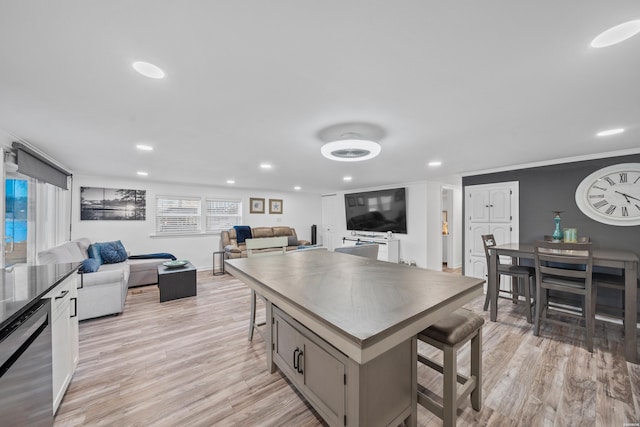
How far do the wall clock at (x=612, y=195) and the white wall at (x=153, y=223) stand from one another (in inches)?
259

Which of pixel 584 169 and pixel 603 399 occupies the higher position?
pixel 584 169

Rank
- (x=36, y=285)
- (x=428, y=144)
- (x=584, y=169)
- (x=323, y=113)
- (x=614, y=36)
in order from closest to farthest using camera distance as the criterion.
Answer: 1. (x=614, y=36)
2. (x=36, y=285)
3. (x=323, y=113)
4. (x=428, y=144)
5. (x=584, y=169)

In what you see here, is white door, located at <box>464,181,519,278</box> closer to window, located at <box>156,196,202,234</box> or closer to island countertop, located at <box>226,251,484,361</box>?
island countertop, located at <box>226,251,484,361</box>

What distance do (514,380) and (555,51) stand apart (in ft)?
7.69

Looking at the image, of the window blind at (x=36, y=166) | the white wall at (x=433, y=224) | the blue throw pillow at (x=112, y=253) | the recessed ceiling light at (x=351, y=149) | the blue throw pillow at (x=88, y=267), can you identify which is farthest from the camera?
the white wall at (x=433, y=224)

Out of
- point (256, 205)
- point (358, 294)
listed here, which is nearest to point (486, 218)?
point (358, 294)

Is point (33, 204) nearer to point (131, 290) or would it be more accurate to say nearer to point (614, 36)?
point (131, 290)

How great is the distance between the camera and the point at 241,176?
489 centimetres

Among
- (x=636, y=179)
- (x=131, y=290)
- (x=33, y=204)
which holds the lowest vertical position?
(x=131, y=290)

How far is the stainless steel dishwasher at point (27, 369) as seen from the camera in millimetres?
965

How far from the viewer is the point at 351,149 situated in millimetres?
2145

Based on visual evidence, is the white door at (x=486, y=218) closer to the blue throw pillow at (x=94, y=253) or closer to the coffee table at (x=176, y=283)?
the coffee table at (x=176, y=283)

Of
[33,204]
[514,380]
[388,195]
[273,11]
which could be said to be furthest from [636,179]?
[33,204]

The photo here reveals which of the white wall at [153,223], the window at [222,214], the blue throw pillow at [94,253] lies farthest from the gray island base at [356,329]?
the window at [222,214]
